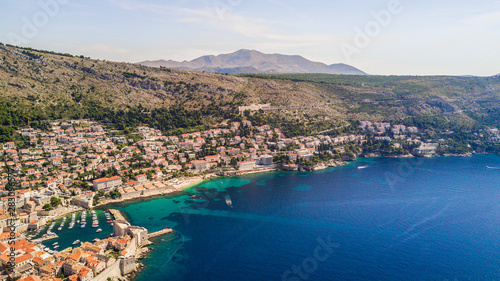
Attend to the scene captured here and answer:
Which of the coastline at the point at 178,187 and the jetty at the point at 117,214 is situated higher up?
the jetty at the point at 117,214

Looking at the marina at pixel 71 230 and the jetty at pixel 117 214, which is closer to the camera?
the marina at pixel 71 230

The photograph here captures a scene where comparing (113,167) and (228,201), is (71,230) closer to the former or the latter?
(113,167)

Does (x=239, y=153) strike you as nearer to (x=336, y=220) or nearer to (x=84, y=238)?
(x=336, y=220)

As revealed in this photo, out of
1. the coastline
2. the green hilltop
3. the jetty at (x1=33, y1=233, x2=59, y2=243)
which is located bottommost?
the coastline

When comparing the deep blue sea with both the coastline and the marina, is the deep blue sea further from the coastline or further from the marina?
the marina

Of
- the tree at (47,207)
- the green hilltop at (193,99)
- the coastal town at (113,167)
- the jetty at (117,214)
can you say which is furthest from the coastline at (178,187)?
the green hilltop at (193,99)

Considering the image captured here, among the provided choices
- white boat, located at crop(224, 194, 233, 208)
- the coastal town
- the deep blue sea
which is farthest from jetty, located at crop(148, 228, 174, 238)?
white boat, located at crop(224, 194, 233, 208)

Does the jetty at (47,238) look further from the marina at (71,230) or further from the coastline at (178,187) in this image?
the coastline at (178,187)

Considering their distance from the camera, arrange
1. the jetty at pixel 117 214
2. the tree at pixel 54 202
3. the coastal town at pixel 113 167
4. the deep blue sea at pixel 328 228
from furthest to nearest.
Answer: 1. the tree at pixel 54 202
2. the jetty at pixel 117 214
3. the deep blue sea at pixel 328 228
4. the coastal town at pixel 113 167
